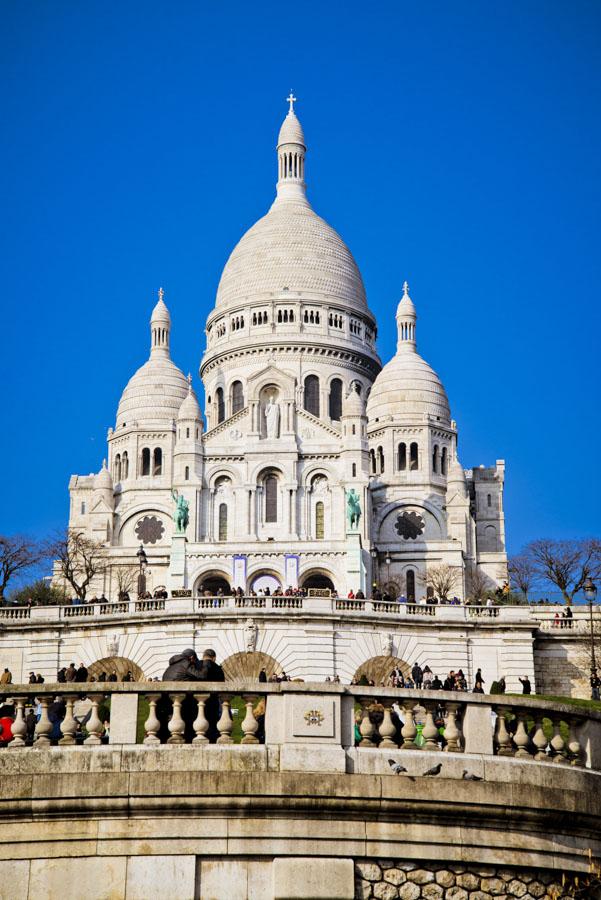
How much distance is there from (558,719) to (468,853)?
1.88 m

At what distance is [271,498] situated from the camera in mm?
→ 95125

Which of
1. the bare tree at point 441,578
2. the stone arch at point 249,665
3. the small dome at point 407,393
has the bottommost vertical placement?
the stone arch at point 249,665

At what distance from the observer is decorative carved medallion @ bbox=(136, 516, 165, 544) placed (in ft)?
328

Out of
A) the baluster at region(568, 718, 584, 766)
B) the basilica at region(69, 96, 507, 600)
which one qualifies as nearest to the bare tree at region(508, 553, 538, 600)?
the basilica at region(69, 96, 507, 600)

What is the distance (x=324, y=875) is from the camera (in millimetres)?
12539

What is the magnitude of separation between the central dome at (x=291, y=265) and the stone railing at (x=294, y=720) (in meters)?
98.7

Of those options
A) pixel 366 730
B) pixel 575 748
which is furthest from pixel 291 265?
pixel 366 730

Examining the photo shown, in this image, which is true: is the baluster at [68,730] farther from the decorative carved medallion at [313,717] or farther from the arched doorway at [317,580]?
the arched doorway at [317,580]

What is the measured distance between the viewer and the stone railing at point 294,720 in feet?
42.4

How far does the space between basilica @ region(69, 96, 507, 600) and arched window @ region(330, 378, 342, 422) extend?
95 mm

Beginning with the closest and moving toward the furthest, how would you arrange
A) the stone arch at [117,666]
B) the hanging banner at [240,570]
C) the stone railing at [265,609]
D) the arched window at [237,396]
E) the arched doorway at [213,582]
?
the stone arch at [117,666] < the stone railing at [265,609] < the hanging banner at [240,570] < the arched doorway at [213,582] < the arched window at [237,396]

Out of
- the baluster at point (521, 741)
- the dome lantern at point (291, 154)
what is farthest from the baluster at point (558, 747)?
the dome lantern at point (291, 154)

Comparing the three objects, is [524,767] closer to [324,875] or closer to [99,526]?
[324,875]

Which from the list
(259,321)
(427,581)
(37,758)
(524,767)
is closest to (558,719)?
(524,767)
